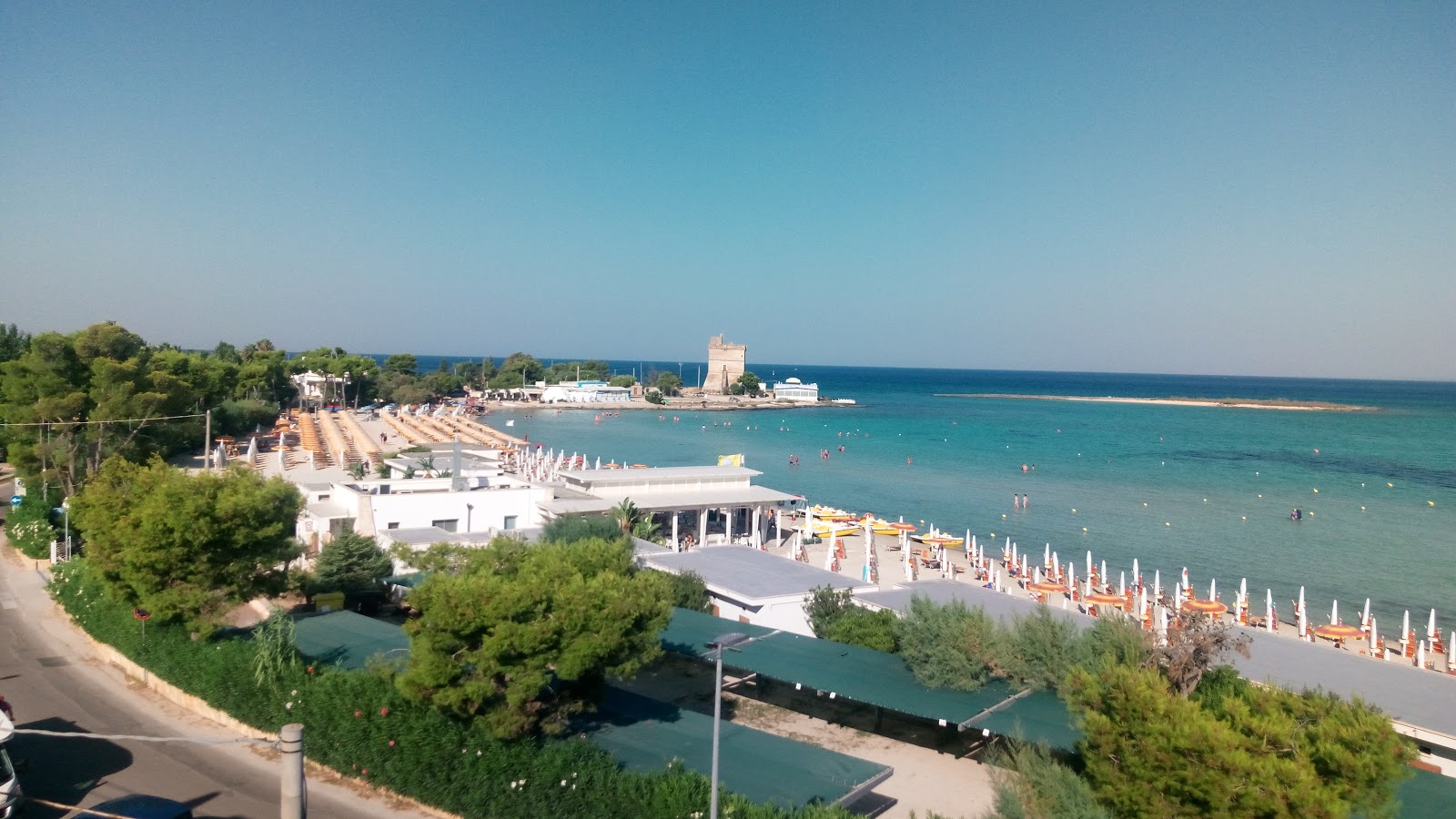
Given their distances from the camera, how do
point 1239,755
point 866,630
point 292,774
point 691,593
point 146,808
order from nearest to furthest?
point 292,774 → point 1239,755 → point 146,808 → point 866,630 → point 691,593

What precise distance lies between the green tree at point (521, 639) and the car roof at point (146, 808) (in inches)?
85.3

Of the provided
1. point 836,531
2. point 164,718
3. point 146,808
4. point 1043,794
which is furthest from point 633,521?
point 1043,794

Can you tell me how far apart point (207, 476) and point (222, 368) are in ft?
135

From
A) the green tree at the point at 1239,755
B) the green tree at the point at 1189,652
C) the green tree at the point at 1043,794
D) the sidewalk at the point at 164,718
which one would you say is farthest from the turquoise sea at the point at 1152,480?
the sidewalk at the point at 164,718

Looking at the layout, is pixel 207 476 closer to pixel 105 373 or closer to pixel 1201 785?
pixel 1201 785

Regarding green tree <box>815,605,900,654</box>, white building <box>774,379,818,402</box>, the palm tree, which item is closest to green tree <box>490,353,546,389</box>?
white building <box>774,379,818,402</box>

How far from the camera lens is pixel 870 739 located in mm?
11898

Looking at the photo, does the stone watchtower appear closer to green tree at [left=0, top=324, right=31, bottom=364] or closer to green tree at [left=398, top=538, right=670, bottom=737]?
green tree at [left=0, top=324, right=31, bottom=364]

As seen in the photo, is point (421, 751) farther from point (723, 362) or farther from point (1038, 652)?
point (723, 362)

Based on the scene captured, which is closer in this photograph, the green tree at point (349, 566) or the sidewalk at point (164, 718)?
the sidewalk at point (164, 718)

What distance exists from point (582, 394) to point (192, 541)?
90.9m

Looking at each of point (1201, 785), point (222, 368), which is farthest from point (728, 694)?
point (222, 368)

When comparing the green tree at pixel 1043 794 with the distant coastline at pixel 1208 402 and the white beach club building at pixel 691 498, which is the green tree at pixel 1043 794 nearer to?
the white beach club building at pixel 691 498

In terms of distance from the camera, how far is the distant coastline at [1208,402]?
129 meters
